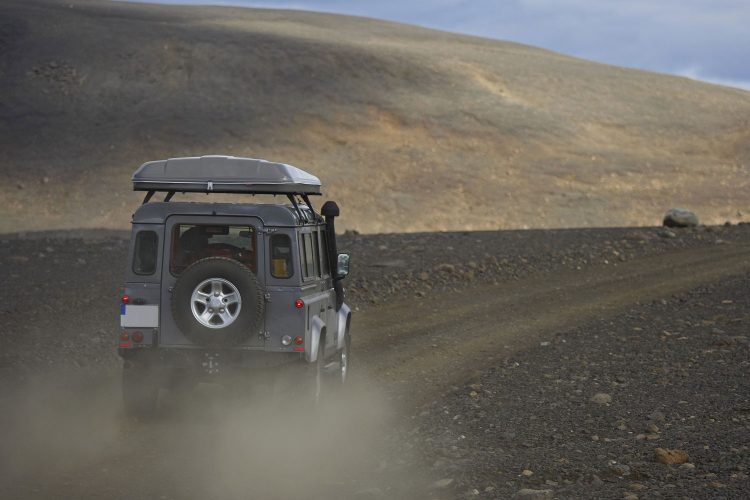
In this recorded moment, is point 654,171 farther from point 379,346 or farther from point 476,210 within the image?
point 379,346

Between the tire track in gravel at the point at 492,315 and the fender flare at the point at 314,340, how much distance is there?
189 centimetres

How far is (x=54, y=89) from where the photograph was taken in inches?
2211

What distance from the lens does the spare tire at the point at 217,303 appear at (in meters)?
9.55

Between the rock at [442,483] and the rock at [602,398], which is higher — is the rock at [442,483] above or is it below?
below

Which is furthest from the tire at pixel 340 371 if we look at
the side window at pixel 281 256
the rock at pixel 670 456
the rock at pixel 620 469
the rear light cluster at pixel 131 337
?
the rock at pixel 670 456

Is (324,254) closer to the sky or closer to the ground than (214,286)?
closer to the sky

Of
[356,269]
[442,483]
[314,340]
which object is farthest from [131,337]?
[356,269]

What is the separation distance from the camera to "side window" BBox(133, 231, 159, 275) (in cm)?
1009

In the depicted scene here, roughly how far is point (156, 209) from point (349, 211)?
1467 inches

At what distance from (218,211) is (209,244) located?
43 centimetres

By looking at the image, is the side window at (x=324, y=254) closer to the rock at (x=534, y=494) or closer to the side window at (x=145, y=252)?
the side window at (x=145, y=252)

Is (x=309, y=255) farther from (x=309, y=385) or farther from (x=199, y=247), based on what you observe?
(x=309, y=385)

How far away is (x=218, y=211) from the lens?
10.0m

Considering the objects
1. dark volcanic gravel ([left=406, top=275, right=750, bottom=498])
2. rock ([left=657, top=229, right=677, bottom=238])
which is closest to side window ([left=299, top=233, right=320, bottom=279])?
dark volcanic gravel ([left=406, top=275, right=750, bottom=498])
